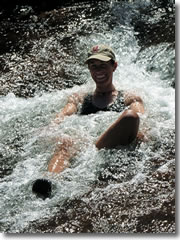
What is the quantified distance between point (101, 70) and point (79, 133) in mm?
646

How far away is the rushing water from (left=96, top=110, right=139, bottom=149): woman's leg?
8cm

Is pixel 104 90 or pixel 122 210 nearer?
pixel 122 210

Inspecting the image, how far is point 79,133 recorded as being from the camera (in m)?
3.88

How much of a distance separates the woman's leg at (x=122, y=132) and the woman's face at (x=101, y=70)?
2.56ft

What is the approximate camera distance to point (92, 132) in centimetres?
394

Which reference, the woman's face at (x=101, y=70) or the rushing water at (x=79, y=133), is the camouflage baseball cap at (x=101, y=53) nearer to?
the woman's face at (x=101, y=70)

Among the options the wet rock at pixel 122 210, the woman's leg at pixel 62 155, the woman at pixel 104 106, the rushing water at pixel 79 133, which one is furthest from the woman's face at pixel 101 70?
the wet rock at pixel 122 210

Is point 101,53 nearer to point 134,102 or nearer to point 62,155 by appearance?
point 134,102

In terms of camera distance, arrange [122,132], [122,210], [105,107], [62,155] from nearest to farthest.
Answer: [122,210]
[122,132]
[62,155]
[105,107]

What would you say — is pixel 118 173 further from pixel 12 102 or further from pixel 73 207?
pixel 12 102

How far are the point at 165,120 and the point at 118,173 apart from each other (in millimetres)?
966

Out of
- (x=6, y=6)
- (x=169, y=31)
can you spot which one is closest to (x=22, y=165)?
(x=169, y=31)

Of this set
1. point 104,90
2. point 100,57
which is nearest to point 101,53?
point 100,57

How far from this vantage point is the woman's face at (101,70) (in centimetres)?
398
